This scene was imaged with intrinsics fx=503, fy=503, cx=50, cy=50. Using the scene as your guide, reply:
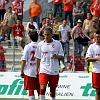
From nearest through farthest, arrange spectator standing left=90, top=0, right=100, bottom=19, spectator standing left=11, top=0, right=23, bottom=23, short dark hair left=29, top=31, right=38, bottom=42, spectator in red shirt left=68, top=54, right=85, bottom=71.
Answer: short dark hair left=29, top=31, right=38, bottom=42 < spectator in red shirt left=68, top=54, right=85, bottom=71 < spectator standing left=90, top=0, right=100, bottom=19 < spectator standing left=11, top=0, right=23, bottom=23

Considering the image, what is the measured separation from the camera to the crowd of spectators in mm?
19281

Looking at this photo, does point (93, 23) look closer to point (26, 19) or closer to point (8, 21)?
point (8, 21)

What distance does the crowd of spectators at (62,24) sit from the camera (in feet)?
63.3

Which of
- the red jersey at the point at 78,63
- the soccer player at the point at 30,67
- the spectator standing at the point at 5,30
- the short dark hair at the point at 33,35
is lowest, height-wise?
the red jersey at the point at 78,63

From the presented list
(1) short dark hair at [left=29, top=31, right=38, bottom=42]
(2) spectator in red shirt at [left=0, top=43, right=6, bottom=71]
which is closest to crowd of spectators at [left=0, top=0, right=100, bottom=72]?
(2) spectator in red shirt at [left=0, top=43, right=6, bottom=71]

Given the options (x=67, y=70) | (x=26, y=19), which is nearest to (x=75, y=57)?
(x=67, y=70)

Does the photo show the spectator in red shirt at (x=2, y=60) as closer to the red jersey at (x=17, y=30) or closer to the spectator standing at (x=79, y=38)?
the red jersey at (x=17, y=30)

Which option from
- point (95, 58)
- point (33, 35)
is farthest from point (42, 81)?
point (95, 58)

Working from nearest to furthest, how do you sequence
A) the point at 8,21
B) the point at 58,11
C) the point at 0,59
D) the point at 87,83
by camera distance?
the point at 87,83 → the point at 0,59 → the point at 8,21 → the point at 58,11

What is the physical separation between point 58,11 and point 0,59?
622 centimetres

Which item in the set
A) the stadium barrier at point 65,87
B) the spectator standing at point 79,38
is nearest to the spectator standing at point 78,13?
the spectator standing at point 79,38

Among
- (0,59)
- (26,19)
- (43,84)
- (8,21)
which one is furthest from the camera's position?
(26,19)

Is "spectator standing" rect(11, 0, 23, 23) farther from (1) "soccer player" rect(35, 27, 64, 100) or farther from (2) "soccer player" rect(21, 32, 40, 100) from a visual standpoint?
(1) "soccer player" rect(35, 27, 64, 100)

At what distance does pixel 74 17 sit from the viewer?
22.8 m
